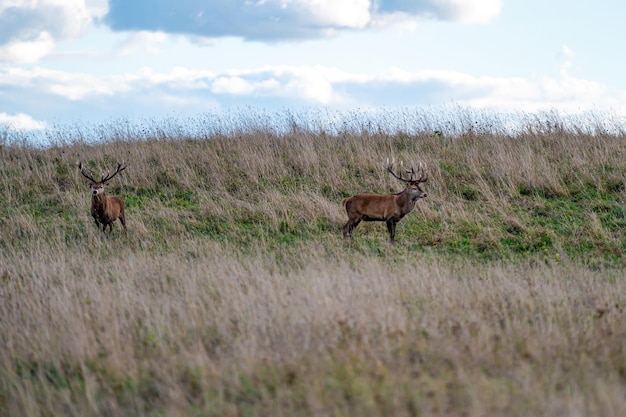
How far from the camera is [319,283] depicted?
7387mm

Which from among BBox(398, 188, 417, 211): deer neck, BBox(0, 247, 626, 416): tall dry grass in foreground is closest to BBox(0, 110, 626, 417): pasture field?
BBox(0, 247, 626, 416): tall dry grass in foreground

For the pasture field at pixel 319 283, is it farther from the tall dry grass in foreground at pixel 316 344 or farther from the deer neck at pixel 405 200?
the deer neck at pixel 405 200

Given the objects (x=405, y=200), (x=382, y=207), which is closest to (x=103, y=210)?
(x=382, y=207)

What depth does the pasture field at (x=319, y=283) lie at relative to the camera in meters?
5.09

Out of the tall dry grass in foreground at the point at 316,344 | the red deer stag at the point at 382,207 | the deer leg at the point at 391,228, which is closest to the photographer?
the tall dry grass in foreground at the point at 316,344

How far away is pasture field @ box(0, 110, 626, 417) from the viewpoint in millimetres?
5094

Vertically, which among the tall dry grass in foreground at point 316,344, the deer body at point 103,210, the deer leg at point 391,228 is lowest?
the tall dry grass in foreground at point 316,344

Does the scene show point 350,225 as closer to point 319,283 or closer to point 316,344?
point 319,283

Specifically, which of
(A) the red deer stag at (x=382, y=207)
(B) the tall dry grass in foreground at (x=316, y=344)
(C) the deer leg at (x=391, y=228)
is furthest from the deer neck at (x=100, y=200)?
(C) the deer leg at (x=391, y=228)

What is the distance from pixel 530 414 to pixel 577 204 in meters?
9.15

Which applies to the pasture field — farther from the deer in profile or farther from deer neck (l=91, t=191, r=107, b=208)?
deer neck (l=91, t=191, r=107, b=208)

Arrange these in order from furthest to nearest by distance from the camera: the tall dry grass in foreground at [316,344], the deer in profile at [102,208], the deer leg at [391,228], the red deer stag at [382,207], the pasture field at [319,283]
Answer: the deer in profile at [102,208], the red deer stag at [382,207], the deer leg at [391,228], the pasture field at [319,283], the tall dry grass in foreground at [316,344]

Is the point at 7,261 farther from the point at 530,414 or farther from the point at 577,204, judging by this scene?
the point at 577,204

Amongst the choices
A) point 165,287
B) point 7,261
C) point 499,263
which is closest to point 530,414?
point 165,287
